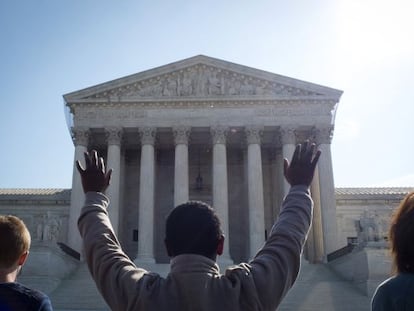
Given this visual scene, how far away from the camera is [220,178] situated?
4178 cm

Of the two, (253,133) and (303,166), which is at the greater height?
(253,133)

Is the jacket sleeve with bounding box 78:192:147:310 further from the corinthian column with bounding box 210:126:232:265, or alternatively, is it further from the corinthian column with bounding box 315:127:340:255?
the corinthian column with bounding box 315:127:340:255

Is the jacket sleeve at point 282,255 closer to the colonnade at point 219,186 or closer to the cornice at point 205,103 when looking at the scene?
the colonnade at point 219,186

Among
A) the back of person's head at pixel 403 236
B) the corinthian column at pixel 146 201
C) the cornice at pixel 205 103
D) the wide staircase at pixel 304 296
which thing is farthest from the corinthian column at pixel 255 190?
the back of person's head at pixel 403 236

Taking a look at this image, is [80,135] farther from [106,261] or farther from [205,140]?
[106,261]

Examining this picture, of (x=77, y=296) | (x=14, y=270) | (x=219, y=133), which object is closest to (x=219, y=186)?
(x=219, y=133)

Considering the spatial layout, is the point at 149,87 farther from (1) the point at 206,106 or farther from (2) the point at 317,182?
(2) the point at 317,182

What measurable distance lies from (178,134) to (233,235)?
1131 cm

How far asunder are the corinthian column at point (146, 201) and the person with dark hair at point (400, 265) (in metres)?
37.5

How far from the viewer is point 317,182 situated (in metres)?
44.0

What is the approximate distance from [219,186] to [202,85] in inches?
363

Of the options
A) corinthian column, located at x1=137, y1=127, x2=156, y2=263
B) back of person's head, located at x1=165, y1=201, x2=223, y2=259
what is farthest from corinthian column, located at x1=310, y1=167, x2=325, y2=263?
back of person's head, located at x1=165, y1=201, x2=223, y2=259

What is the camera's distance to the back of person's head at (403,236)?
3455 mm

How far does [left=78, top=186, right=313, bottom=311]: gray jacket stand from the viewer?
3051mm
